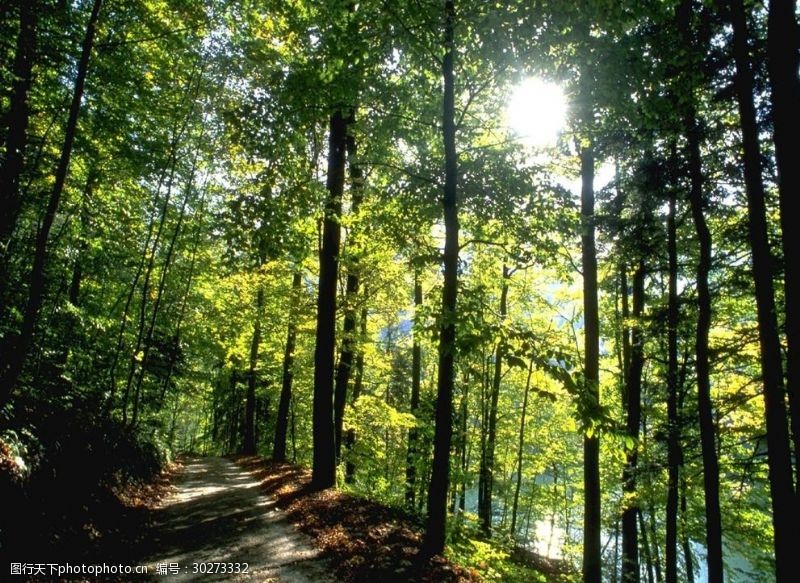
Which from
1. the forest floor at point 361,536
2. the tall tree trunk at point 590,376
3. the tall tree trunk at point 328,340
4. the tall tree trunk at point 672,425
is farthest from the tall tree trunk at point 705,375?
the tall tree trunk at point 328,340

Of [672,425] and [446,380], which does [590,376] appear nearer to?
[672,425]

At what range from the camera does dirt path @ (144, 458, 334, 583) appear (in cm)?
676

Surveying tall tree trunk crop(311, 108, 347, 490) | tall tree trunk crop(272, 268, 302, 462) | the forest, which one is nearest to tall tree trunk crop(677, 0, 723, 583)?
the forest

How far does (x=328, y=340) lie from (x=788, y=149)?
10.3m

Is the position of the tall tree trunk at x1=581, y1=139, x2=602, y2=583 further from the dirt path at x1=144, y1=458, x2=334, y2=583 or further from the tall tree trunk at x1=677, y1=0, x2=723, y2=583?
the dirt path at x1=144, y1=458, x2=334, y2=583

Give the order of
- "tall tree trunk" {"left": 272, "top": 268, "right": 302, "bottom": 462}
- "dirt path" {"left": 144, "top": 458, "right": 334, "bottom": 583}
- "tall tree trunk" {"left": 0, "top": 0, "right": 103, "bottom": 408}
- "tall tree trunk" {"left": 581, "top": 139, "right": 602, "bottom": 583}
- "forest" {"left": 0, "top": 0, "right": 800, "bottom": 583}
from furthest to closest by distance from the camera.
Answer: "tall tree trunk" {"left": 272, "top": 268, "right": 302, "bottom": 462}, "tall tree trunk" {"left": 581, "top": 139, "right": 602, "bottom": 583}, "dirt path" {"left": 144, "top": 458, "right": 334, "bottom": 583}, "tall tree trunk" {"left": 0, "top": 0, "right": 103, "bottom": 408}, "forest" {"left": 0, "top": 0, "right": 800, "bottom": 583}

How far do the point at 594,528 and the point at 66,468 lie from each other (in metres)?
10.7

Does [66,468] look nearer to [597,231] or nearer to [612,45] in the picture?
[612,45]

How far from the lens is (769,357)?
609 cm

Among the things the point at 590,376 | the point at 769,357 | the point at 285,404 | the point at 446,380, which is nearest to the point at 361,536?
the point at 446,380

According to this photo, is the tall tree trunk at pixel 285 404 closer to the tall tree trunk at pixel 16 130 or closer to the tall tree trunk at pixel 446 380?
the tall tree trunk at pixel 16 130

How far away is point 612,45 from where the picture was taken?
643 centimetres

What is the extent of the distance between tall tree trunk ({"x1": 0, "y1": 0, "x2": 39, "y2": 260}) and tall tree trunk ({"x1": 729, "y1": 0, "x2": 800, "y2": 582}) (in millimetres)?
11342

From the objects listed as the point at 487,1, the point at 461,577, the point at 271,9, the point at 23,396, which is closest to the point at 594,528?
the point at 461,577
